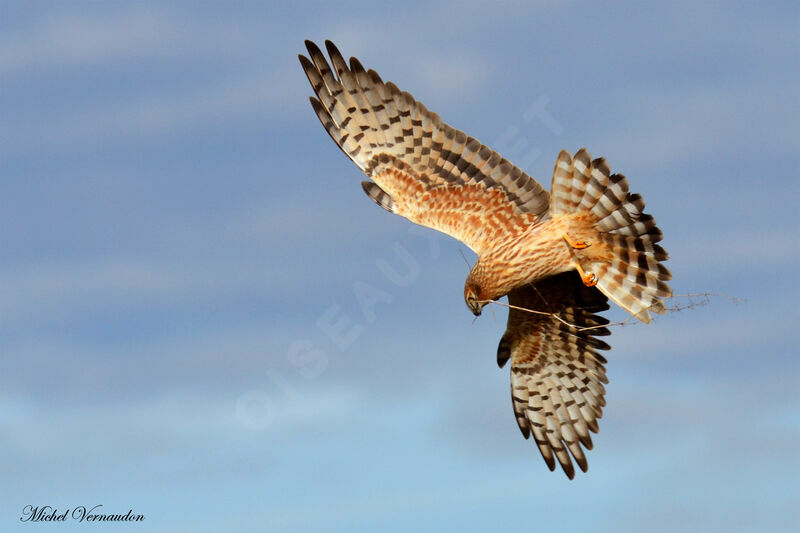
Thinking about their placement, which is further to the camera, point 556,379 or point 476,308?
point 556,379

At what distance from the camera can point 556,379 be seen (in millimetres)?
12719

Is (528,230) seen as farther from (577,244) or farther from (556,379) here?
(556,379)

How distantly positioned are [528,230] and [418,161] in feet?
4.44

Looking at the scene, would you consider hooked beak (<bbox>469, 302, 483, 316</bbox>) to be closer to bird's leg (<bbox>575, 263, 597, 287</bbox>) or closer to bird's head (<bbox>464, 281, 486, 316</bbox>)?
bird's head (<bbox>464, 281, 486, 316</bbox>)

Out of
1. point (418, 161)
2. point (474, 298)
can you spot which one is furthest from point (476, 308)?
point (418, 161)

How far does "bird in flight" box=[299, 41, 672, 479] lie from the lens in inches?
434

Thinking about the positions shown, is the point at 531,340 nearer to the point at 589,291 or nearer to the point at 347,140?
the point at 589,291

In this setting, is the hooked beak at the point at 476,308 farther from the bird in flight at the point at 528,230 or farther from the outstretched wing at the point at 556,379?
the outstretched wing at the point at 556,379

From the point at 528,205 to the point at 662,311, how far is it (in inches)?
65.1

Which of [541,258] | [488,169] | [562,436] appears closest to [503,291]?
[541,258]

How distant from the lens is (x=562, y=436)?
41.5 feet

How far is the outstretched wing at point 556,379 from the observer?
1261 centimetres

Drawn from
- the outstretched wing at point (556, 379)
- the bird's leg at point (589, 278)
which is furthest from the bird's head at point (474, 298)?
the outstretched wing at point (556, 379)

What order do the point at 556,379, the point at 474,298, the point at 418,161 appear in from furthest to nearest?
the point at 556,379 → the point at 418,161 → the point at 474,298
